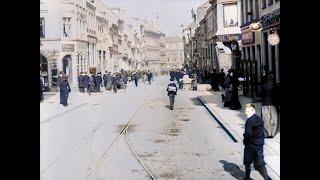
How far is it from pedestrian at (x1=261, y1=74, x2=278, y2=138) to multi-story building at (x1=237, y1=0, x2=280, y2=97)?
1.87 meters

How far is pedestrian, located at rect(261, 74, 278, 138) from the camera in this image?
9922 mm

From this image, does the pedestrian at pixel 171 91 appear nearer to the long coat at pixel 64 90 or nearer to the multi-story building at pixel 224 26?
the multi-story building at pixel 224 26

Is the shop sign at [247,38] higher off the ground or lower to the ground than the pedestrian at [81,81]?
higher

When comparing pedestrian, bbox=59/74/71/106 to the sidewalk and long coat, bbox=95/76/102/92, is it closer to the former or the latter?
long coat, bbox=95/76/102/92

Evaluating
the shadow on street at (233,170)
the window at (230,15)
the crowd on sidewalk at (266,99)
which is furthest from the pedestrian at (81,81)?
the window at (230,15)

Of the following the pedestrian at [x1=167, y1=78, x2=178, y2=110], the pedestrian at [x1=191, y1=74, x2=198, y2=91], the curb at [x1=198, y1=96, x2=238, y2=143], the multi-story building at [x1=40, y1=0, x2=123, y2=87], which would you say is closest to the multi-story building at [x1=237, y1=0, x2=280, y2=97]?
the curb at [x1=198, y1=96, x2=238, y2=143]

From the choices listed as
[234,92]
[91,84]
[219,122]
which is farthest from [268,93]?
[91,84]

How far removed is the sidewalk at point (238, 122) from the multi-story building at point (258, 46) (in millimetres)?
781

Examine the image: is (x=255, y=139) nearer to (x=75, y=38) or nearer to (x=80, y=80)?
(x=80, y=80)

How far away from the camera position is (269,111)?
10.4 meters

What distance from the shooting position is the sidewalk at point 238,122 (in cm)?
813
